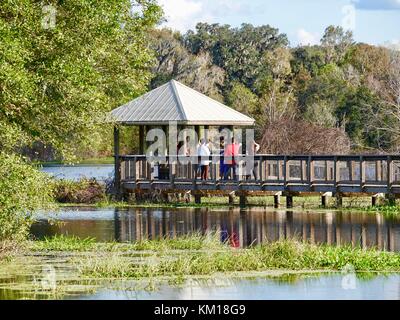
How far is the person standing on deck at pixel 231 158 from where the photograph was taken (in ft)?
142

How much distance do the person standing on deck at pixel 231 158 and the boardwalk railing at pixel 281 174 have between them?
0.73ft

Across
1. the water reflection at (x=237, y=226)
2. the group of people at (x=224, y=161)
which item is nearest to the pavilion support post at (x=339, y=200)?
the water reflection at (x=237, y=226)

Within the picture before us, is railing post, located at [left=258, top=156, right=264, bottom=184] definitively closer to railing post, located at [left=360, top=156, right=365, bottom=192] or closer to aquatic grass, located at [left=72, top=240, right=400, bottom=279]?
railing post, located at [left=360, top=156, right=365, bottom=192]

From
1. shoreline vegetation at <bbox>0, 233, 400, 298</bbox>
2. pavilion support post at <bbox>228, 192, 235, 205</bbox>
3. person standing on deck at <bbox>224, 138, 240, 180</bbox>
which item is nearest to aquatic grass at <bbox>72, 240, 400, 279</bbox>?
shoreline vegetation at <bbox>0, 233, 400, 298</bbox>

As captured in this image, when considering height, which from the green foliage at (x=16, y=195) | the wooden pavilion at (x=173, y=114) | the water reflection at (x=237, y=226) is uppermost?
the wooden pavilion at (x=173, y=114)

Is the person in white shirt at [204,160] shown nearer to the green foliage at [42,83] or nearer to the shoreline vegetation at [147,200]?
the shoreline vegetation at [147,200]

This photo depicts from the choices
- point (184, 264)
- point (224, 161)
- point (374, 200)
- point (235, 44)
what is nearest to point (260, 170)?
point (224, 161)

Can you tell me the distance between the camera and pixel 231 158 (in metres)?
43.2

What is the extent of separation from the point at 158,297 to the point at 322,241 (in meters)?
10.0

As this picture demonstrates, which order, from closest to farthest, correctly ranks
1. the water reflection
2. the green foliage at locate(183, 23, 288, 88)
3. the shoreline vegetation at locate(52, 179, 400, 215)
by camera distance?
1. the water reflection
2. the shoreline vegetation at locate(52, 179, 400, 215)
3. the green foliage at locate(183, 23, 288, 88)

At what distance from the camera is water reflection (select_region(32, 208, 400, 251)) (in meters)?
30.6

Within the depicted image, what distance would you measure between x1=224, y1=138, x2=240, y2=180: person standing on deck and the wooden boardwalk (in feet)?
1.03

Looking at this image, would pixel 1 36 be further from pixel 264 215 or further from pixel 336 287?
pixel 264 215
